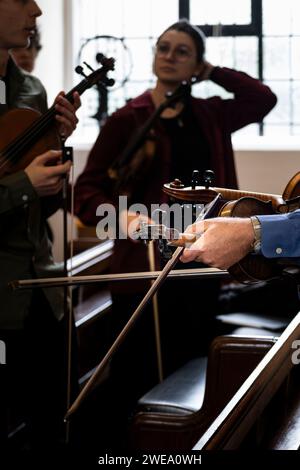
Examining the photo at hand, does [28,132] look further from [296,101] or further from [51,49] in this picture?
[296,101]

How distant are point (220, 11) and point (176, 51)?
302cm

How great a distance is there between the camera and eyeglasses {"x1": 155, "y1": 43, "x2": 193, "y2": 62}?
323cm

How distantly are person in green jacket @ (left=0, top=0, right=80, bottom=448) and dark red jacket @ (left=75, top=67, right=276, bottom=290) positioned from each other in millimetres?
422

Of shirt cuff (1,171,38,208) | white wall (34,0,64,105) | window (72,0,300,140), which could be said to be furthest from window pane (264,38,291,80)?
shirt cuff (1,171,38,208)

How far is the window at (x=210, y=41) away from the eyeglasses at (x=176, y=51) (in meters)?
2.81

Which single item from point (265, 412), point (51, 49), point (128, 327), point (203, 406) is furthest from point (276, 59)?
point (265, 412)

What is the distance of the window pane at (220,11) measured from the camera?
6098mm

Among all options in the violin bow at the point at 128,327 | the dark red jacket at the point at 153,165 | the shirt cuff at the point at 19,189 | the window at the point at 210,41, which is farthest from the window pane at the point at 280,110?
the violin bow at the point at 128,327

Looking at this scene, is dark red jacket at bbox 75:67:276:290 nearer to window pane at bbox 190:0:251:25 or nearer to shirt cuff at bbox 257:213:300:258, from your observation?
shirt cuff at bbox 257:213:300:258

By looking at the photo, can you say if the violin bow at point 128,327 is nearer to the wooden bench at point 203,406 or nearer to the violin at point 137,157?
the wooden bench at point 203,406

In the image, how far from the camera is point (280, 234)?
80.1 inches
